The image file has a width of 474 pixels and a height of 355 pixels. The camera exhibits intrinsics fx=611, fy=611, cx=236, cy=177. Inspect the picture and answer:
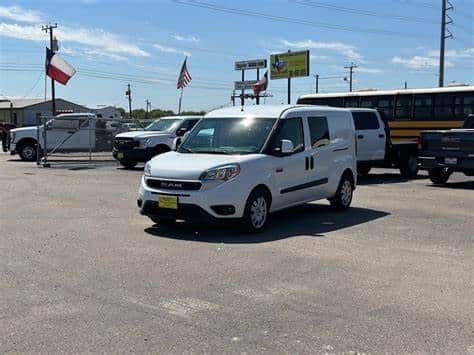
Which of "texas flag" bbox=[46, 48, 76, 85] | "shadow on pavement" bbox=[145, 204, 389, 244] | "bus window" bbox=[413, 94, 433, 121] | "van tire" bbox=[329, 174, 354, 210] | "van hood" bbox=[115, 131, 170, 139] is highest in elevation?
"texas flag" bbox=[46, 48, 76, 85]

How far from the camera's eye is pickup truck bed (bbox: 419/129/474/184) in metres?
15.4

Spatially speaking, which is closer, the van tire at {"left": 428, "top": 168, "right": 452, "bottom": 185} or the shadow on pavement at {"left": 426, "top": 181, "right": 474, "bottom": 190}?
the shadow on pavement at {"left": 426, "top": 181, "right": 474, "bottom": 190}

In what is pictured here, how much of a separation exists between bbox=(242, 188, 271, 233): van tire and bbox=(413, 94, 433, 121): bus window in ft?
50.7

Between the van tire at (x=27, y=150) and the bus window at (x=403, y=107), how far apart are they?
14.5m

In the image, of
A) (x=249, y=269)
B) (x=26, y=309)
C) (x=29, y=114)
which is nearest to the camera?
(x=26, y=309)

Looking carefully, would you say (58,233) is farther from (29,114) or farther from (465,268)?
(29,114)

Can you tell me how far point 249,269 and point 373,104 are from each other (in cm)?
1918

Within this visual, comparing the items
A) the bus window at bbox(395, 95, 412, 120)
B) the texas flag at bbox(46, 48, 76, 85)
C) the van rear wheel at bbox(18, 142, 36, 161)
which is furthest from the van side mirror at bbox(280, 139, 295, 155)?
the texas flag at bbox(46, 48, 76, 85)

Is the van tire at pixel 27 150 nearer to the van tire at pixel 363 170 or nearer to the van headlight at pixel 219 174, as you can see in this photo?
the van tire at pixel 363 170

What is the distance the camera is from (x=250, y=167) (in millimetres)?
8711

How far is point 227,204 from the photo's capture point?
844 centimetres

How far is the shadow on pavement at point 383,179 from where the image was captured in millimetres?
17172

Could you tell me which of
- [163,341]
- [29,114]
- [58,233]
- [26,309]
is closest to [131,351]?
[163,341]

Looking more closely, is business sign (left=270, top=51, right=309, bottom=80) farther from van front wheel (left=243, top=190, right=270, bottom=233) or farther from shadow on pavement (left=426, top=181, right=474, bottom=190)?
van front wheel (left=243, top=190, right=270, bottom=233)
